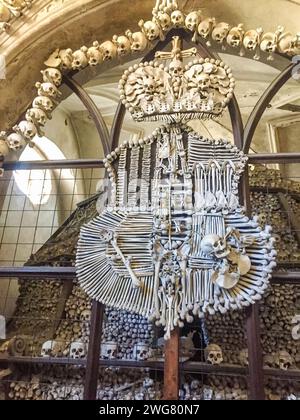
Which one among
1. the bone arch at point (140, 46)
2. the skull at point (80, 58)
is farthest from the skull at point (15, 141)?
the skull at point (80, 58)

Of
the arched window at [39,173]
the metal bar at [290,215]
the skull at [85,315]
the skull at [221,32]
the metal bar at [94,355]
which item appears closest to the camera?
the metal bar at [94,355]

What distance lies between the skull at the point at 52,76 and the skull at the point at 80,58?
0.31 ft

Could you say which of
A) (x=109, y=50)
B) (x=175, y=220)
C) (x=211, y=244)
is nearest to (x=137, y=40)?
(x=109, y=50)

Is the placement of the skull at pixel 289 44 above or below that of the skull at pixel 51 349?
above

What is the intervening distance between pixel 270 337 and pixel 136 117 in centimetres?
149

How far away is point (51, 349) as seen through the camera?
222 cm

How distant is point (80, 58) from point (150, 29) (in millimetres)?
378

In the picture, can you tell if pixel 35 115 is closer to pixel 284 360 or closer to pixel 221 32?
pixel 221 32

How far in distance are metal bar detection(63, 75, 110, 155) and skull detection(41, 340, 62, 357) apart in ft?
4.06

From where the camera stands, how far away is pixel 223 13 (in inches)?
79.4

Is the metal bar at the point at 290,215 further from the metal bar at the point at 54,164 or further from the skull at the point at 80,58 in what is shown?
the skull at the point at 80,58

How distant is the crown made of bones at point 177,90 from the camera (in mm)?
1665

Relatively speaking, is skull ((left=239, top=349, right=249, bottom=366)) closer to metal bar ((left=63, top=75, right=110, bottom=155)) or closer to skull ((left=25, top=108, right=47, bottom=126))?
metal bar ((left=63, top=75, right=110, bottom=155))
